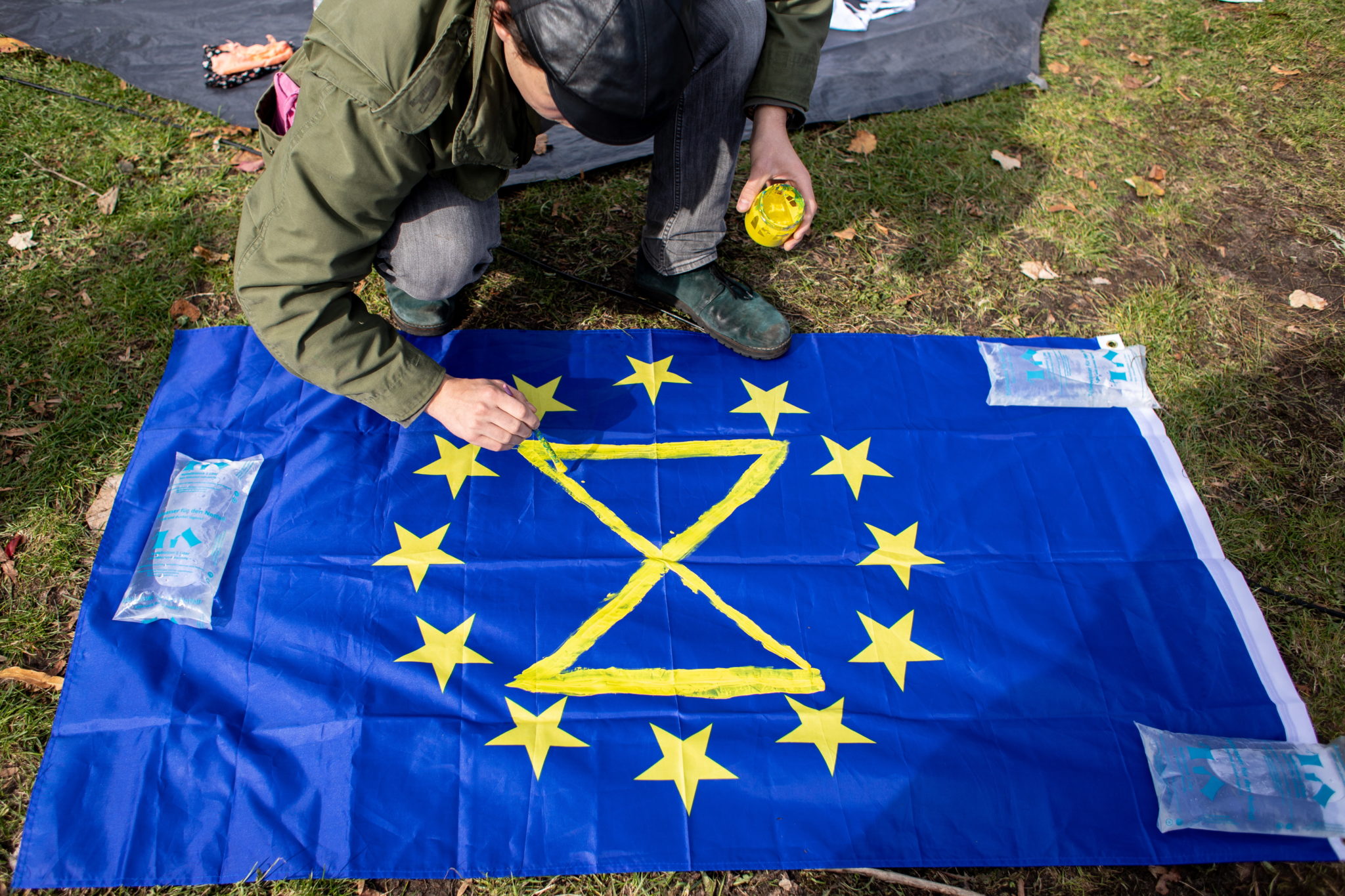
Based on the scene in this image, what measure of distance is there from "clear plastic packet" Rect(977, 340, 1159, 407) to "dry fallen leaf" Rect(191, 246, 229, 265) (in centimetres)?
259

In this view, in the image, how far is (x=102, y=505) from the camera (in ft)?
6.93

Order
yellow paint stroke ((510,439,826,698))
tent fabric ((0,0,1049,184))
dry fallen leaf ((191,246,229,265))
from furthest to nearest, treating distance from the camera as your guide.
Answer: tent fabric ((0,0,1049,184)) < dry fallen leaf ((191,246,229,265)) < yellow paint stroke ((510,439,826,698))

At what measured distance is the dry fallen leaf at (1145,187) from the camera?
3.04m

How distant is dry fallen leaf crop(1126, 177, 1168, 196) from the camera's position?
304cm

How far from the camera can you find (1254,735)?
1.87m

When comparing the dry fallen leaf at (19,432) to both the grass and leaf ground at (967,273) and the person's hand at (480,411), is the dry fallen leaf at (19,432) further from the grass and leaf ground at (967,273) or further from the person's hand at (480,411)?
the person's hand at (480,411)

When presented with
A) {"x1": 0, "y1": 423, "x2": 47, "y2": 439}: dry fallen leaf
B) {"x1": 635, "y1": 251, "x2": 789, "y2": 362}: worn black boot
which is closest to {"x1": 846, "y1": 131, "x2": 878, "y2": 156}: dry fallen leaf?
{"x1": 635, "y1": 251, "x2": 789, "y2": 362}: worn black boot

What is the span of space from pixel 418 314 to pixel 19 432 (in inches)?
47.5

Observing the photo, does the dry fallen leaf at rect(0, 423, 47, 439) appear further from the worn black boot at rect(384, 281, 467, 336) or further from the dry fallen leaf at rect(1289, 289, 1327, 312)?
the dry fallen leaf at rect(1289, 289, 1327, 312)

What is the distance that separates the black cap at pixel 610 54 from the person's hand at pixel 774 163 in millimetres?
713

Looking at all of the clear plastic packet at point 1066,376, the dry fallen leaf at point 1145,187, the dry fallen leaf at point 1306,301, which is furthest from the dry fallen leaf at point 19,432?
the dry fallen leaf at point 1306,301

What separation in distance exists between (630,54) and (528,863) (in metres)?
1.64

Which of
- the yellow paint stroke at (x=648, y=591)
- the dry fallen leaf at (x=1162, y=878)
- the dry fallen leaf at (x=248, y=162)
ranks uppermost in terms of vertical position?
the dry fallen leaf at (x=248, y=162)

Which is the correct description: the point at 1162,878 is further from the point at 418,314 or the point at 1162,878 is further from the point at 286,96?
the point at 286,96
